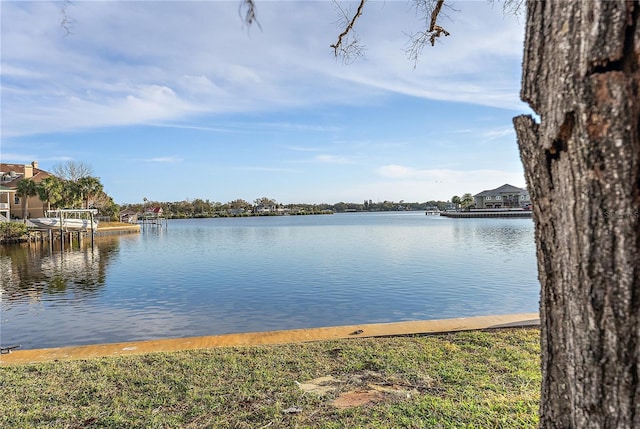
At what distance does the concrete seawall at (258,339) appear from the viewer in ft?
19.0

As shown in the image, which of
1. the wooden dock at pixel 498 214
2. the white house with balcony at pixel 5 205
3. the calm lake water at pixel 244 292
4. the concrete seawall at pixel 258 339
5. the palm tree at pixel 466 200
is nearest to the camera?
the concrete seawall at pixel 258 339

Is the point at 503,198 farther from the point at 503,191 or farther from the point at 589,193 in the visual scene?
the point at 589,193

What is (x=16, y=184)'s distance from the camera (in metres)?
46.0

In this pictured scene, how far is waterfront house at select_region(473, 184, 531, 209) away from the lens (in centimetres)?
8712

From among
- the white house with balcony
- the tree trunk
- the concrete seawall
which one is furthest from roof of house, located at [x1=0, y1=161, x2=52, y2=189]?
the tree trunk

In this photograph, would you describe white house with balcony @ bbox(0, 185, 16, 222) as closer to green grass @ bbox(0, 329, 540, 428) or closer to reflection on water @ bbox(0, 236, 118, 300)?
reflection on water @ bbox(0, 236, 118, 300)

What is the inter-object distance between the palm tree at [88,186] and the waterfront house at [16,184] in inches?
150

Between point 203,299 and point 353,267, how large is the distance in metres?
7.25

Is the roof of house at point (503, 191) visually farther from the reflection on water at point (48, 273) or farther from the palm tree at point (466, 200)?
the reflection on water at point (48, 273)

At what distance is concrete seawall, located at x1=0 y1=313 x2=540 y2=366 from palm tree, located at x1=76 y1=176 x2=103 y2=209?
4706 centimetres

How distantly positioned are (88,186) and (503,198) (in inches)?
3062

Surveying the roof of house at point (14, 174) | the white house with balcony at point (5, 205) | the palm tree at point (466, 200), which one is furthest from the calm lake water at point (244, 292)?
the palm tree at point (466, 200)

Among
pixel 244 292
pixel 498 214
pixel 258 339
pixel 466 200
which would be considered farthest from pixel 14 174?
pixel 466 200

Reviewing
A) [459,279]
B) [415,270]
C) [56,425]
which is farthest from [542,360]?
[415,270]
